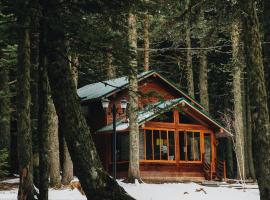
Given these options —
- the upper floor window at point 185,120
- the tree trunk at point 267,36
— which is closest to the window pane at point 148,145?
the upper floor window at point 185,120

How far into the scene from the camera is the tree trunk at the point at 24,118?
8445 mm

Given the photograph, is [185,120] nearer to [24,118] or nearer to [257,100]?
[257,100]

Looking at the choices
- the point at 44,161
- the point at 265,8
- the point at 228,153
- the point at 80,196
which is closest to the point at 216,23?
the point at 265,8

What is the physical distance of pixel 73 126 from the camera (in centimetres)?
839

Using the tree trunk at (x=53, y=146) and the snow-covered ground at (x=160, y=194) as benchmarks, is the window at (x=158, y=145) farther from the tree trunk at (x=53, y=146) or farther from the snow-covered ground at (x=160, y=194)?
the tree trunk at (x=53, y=146)

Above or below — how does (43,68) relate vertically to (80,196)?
above

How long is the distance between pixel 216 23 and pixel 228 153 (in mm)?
27211

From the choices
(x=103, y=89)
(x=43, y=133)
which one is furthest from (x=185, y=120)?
(x=43, y=133)

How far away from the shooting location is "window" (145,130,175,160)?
2760 centimetres

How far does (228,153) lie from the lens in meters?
38.3

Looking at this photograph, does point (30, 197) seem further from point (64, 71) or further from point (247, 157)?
point (247, 157)

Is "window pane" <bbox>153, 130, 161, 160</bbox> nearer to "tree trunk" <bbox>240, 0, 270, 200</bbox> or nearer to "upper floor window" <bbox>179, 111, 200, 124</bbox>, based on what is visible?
"upper floor window" <bbox>179, 111, 200, 124</bbox>

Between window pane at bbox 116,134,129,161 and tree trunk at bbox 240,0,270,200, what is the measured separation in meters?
19.4

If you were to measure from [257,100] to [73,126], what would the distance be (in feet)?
11.9
